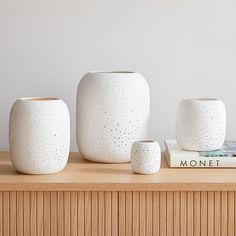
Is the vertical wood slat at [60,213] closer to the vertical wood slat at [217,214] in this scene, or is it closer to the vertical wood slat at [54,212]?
the vertical wood slat at [54,212]

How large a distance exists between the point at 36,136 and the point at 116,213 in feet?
0.81

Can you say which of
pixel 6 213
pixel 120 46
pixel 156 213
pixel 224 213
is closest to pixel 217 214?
pixel 224 213

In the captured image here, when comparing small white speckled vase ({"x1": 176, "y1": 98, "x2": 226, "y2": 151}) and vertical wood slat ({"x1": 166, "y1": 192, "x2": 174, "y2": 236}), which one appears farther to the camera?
small white speckled vase ({"x1": 176, "y1": 98, "x2": 226, "y2": 151})

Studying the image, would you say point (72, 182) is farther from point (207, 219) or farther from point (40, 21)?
point (40, 21)

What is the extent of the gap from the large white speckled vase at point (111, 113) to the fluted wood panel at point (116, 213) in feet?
0.73

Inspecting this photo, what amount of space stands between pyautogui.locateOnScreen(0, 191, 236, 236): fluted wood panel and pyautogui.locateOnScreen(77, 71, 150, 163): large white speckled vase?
0.73ft

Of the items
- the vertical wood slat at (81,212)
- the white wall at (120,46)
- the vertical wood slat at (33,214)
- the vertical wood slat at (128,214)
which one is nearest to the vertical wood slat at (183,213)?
the vertical wood slat at (128,214)

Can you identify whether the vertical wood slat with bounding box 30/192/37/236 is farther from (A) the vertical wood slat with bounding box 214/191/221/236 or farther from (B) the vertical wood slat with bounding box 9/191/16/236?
(A) the vertical wood slat with bounding box 214/191/221/236

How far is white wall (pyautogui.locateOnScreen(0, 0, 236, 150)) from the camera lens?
5.75 feet

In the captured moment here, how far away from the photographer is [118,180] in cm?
137

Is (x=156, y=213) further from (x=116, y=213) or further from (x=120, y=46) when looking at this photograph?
(x=120, y=46)

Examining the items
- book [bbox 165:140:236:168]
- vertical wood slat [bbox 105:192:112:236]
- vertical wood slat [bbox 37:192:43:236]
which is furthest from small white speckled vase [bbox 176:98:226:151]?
vertical wood slat [bbox 37:192:43:236]

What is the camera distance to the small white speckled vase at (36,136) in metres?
1.43

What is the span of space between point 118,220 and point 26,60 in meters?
0.59
